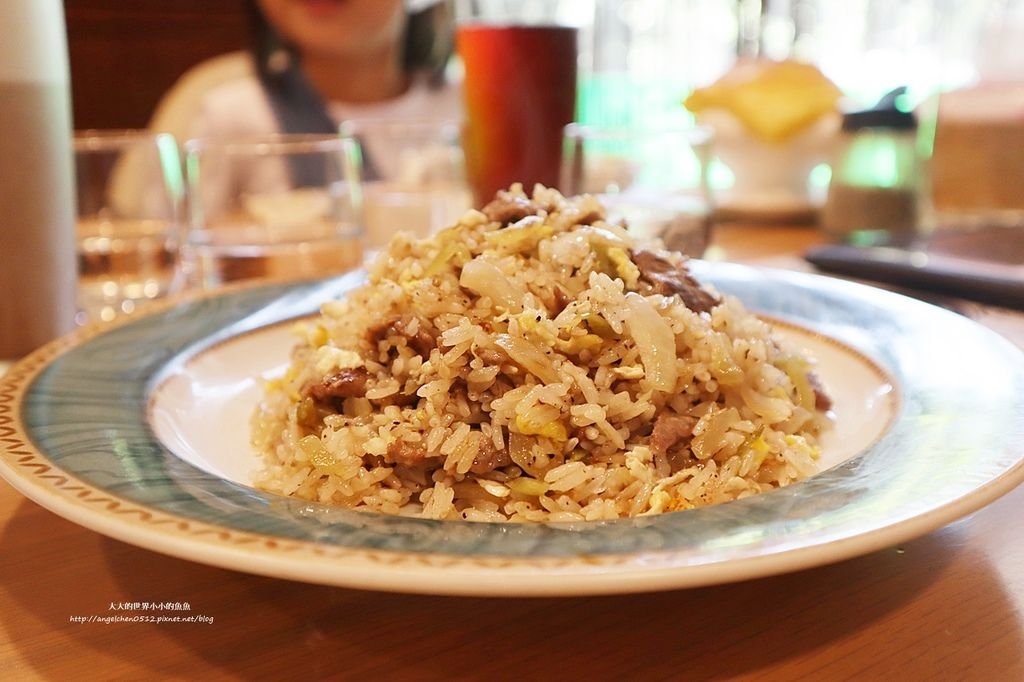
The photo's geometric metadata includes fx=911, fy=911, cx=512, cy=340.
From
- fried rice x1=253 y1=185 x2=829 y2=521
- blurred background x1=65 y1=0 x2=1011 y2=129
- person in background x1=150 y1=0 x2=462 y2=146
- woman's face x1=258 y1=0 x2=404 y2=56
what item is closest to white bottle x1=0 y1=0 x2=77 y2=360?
fried rice x1=253 y1=185 x2=829 y2=521

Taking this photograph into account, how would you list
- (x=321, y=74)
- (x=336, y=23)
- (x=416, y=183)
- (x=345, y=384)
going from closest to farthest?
(x=345, y=384) < (x=416, y=183) < (x=336, y=23) < (x=321, y=74)

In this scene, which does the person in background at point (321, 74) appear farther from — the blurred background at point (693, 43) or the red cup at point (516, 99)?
the red cup at point (516, 99)

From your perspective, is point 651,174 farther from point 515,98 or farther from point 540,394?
point 540,394

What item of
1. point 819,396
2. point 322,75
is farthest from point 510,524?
point 322,75

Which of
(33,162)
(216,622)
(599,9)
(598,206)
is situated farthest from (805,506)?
(599,9)

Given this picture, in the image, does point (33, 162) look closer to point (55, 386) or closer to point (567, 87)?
point (55, 386)

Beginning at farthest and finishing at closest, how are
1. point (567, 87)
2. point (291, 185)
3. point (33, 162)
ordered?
point (567, 87) < point (291, 185) < point (33, 162)

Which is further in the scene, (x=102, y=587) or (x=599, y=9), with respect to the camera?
(x=599, y=9)
